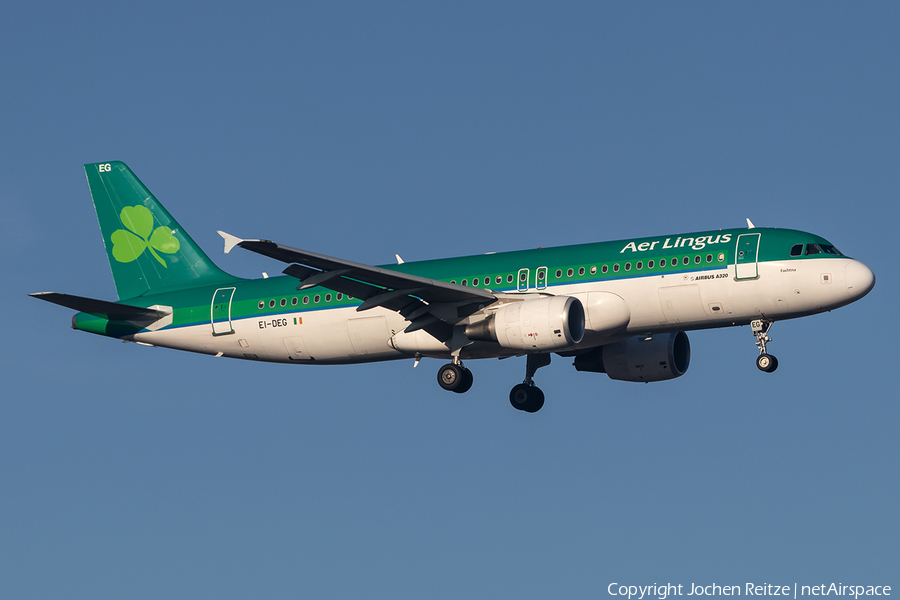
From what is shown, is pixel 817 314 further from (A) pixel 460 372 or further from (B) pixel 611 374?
(A) pixel 460 372

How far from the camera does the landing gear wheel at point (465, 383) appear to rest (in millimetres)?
41344

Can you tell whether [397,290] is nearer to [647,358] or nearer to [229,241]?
[229,241]

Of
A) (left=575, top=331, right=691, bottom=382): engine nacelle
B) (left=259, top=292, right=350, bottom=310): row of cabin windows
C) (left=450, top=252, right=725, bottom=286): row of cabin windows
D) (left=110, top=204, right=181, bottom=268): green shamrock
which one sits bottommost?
(left=259, top=292, right=350, bottom=310): row of cabin windows

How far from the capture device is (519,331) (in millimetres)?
37938

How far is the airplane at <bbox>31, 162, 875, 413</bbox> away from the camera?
123 ft

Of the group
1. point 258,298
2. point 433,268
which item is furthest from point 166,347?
point 433,268

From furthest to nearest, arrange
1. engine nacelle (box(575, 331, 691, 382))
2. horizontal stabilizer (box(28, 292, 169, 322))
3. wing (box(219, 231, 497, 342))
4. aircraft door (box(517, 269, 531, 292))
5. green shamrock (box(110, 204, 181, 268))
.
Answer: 1. green shamrock (box(110, 204, 181, 268))
2. engine nacelle (box(575, 331, 691, 382))
3. horizontal stabilizer (box(28, 292, 169, 322))
4. aircraft door (box(517, 269, 531, 292))
5. wing (box(219, 231, 497, 342))

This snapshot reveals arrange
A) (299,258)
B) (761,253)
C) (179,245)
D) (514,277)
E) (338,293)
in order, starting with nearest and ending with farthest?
(299,258) < (761,253) < (514,277) < (338,293) < (179,245)

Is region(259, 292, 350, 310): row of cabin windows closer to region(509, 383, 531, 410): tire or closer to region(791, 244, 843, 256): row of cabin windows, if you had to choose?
region(509, 383, 531, 410): tire

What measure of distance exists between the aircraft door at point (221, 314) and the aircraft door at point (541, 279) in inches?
463

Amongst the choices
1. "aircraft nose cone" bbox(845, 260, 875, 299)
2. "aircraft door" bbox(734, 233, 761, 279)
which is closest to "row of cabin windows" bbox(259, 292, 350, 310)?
"aircraft door" bbox(734, 233, 761, 279)

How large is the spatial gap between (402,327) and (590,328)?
6854 mm

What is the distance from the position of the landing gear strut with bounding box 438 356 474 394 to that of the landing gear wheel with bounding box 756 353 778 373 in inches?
389

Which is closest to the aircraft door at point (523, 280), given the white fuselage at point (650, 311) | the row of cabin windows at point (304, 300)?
the white fuselage at point (650, 311)
